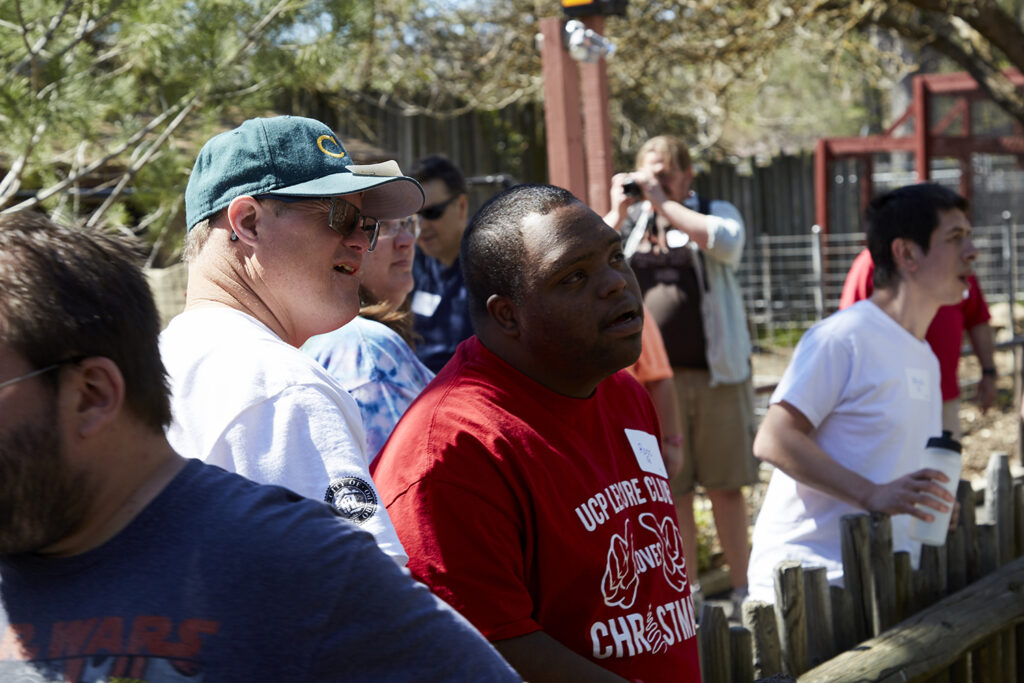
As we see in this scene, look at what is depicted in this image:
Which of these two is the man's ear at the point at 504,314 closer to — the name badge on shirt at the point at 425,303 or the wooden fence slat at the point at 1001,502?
the name badge on shirt at the point at 425,303

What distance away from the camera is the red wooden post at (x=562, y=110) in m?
4.67

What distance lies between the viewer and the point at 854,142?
14742 mm

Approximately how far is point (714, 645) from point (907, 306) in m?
1.24

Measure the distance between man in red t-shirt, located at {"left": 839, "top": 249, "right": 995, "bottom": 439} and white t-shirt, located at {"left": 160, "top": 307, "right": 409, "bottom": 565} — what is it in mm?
3154

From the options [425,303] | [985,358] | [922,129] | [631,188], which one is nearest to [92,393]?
[425,303]

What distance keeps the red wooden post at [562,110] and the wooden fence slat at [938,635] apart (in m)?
2.36

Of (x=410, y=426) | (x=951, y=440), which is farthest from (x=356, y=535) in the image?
(x=951, y=440)

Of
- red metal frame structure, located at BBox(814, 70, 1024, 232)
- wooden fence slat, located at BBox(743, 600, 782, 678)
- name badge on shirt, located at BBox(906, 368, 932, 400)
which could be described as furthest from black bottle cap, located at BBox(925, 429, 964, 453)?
red metal frame structure, located at BBox(814, 70, 1024, 232)

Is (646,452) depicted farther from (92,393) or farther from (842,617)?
(842,617)

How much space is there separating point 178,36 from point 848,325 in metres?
2.49

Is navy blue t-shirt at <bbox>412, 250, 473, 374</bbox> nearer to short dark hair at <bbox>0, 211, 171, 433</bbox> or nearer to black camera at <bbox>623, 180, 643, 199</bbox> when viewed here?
black camera at <bbox>623, 180, 643, 199</bbox>

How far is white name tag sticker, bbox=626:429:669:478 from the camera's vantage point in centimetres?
197

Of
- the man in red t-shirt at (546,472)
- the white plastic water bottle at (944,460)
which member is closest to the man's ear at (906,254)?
the white plastic water bottle at (944,460)

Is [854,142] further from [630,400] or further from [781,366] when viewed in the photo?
[630,400]
